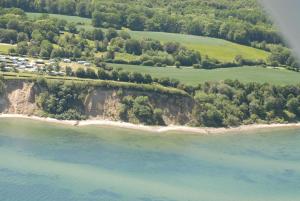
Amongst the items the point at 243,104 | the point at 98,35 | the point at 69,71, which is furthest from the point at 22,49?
the point at 243,104

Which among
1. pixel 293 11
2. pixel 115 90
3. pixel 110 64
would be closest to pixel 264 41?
pixel 110 64

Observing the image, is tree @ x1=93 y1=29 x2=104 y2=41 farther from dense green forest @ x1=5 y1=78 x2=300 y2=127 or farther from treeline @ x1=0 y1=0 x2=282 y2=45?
dense green forest @ x1=5 y1=78 x2=300 y2=127

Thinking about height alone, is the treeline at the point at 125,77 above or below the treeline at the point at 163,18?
below

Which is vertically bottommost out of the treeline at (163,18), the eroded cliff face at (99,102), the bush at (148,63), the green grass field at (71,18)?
the eroded cliff face at (99,102)

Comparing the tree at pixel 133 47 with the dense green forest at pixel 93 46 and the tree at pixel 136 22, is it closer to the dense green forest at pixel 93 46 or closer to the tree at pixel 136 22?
the dense green forest at pixel 93 46

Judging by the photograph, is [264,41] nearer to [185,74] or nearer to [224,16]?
[224,16]

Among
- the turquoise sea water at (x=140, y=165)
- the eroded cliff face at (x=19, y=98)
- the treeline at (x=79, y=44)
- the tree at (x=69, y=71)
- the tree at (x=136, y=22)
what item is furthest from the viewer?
the tree at (x=136, y=22)

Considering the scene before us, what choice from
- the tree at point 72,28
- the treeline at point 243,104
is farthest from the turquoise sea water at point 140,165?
the tree at point 72,28
